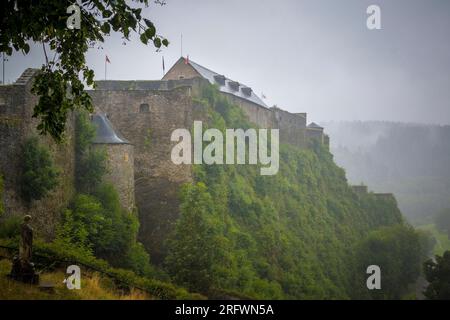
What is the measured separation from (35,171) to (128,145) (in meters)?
6.61

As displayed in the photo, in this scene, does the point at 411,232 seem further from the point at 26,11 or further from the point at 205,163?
the point at 26,11

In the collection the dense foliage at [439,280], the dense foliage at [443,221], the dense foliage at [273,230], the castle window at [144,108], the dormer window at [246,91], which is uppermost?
the dormer window at [246,91]

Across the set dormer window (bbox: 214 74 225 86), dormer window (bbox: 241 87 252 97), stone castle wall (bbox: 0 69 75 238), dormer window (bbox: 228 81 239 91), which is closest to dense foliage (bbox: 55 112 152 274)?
stone castle wall (bbox: 0 69 75 238)

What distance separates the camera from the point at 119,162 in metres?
23.3

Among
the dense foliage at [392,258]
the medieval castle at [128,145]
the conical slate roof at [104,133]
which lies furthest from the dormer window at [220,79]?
the dense foliage at [392,258]

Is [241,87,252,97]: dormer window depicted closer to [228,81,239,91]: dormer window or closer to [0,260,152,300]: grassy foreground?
[228,81,239,91]: dormer window

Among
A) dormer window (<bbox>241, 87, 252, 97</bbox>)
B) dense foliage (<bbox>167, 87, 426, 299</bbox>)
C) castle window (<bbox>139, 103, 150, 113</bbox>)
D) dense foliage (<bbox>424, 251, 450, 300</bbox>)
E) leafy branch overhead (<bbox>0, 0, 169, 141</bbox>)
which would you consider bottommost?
dense foliage (<bbox>424, 251, 450, 300</bbox>)

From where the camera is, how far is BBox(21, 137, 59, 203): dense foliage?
17.5 m

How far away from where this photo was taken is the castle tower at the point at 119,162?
23.1 meters

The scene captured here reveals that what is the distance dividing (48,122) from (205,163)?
2078cm

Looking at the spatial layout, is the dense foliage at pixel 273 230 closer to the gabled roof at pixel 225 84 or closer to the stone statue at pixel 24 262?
the gabled roof at pixel 225 84

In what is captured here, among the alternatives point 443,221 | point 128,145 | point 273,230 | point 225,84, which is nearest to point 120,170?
point 128,145

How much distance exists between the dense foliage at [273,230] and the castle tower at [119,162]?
10.2ft
